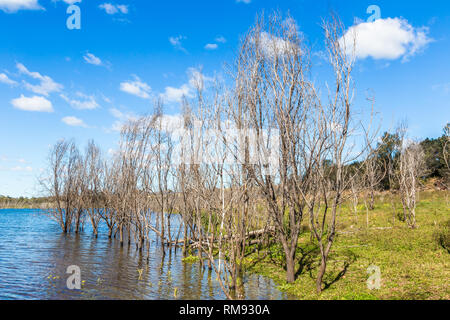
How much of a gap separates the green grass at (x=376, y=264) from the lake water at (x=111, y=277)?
147cm

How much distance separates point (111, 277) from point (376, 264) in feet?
38.5

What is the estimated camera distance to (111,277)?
13594 mm

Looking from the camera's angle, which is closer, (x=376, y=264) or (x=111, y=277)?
(x=376, y=264)

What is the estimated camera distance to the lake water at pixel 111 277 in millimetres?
10964

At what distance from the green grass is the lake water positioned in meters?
1.47

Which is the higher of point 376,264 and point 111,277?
point 376,264

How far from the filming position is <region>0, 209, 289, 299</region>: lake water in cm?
1096

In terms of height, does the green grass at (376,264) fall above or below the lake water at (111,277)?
above

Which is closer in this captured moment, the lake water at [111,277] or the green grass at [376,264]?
the green grass at [376,264]
